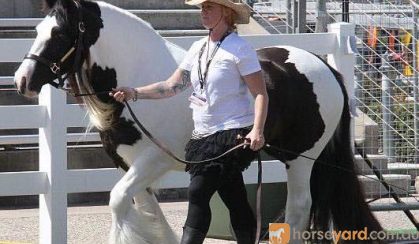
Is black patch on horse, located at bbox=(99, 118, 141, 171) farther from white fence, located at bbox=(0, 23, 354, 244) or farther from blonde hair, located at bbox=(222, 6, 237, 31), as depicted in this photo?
white fence, located at bbox=(0, 23, 354, 244)

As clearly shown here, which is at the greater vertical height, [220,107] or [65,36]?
[65,36]

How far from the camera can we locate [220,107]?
18.3ft

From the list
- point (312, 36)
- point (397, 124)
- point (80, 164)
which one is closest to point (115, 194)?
point (312, 36)

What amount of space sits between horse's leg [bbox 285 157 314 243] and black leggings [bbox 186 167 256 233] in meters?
1.35

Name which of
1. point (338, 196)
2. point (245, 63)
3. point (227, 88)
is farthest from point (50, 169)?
point (245, 63)

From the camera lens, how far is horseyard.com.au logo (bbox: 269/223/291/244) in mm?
6973

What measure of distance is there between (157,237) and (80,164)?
11.5ft

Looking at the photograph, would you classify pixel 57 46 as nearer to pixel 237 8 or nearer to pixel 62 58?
pixel 62 58

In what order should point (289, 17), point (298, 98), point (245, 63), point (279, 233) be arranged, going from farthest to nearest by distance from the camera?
point (289, 17), point (298, 98), point (279, 233), point (245, 63)

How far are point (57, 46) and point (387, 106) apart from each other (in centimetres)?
467

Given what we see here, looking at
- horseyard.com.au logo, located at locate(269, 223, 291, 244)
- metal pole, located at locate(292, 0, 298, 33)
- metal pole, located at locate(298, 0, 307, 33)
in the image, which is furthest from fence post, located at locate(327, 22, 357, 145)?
metal pole, located at locate(292, 0, 298, 33)

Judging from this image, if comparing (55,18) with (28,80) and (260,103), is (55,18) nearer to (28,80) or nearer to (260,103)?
(28,80)

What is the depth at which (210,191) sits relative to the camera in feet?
18.2

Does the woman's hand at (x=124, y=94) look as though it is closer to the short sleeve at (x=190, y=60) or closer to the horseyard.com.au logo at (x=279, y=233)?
the short sleeve at (x=190, y=60)
